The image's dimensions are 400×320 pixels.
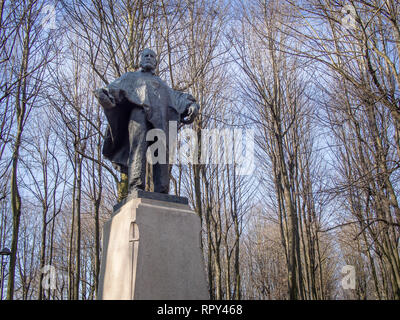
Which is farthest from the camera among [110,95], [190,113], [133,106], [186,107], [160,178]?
[186,107]

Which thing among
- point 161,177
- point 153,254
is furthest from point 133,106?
point 153,254

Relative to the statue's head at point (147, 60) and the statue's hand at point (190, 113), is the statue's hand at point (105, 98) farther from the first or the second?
the statue's hand at point (190, 113)

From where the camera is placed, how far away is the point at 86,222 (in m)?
21.5

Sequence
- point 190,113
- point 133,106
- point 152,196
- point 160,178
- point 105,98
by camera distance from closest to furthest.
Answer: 1. point 152,196
2. point 105,98
3. point 160,178
4. point 133,106
5. point 190,113

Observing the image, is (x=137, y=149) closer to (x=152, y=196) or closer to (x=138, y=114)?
(x=138, y=114)

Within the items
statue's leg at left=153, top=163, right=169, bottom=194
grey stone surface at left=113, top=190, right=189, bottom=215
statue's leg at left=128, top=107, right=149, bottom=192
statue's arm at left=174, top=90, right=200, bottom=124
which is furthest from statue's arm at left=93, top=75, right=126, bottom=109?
grey stone surface at left=113, top=190, right=189, bottom=215

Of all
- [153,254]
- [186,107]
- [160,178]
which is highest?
[186,107]

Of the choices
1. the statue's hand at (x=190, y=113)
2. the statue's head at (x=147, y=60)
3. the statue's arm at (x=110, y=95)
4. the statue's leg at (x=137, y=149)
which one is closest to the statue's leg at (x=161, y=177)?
the statue's leg at (x=137, y=149)

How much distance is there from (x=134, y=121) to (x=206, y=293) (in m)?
2.14

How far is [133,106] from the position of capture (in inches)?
186

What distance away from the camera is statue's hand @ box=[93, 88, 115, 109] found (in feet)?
14.2

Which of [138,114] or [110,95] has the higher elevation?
[110,95]

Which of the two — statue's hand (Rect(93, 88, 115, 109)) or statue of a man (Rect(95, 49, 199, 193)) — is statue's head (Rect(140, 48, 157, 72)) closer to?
statue of a man (Rect(95, 49, 199, 193))

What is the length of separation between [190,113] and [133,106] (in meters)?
0.72
